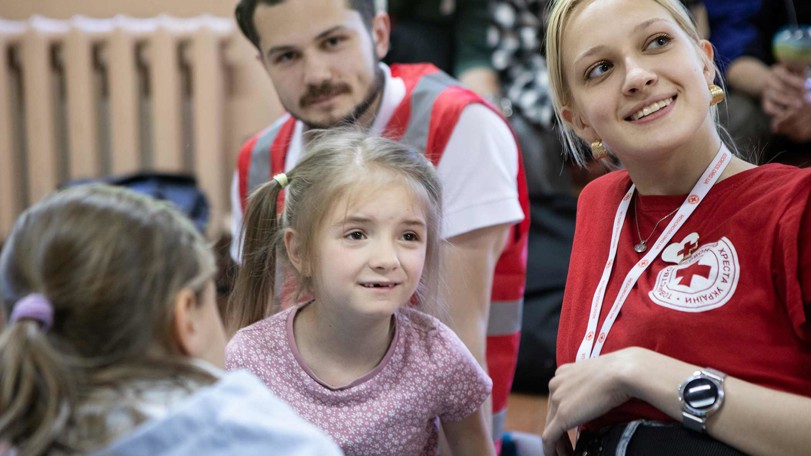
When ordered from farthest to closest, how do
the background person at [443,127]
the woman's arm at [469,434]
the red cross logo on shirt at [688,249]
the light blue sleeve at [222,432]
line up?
the background person at [443,127], the woman's arm at [469,434], the red cross logo on shirt at [688,249], the light blue sleeve at [222,432]

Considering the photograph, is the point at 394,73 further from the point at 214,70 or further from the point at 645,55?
the point at 214,70

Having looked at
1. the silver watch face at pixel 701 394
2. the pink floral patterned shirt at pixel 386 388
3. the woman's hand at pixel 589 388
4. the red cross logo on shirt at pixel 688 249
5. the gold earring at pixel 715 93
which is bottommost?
the pink floral patterned shirt at pixel 386 388

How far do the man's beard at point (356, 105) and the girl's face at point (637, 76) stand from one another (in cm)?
55

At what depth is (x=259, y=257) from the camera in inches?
57.4

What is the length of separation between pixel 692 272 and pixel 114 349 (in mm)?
660

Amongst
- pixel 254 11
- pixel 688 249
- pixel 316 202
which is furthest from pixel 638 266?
pixel 254 11

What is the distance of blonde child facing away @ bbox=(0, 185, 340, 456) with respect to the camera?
34.9 inches

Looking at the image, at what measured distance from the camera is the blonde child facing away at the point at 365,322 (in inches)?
51.3

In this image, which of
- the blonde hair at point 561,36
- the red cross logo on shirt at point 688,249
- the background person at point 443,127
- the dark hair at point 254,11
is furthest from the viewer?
the dark hair at point 254,11

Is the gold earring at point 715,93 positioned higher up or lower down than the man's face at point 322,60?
higher up

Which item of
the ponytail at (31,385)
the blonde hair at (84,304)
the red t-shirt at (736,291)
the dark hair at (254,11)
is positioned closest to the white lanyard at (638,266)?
the red t-shirt at (736,291)

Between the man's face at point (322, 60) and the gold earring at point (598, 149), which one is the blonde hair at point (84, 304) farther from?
the man's face at point (322, 60)

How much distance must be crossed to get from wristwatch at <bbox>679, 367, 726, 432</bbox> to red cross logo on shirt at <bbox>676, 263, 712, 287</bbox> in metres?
0.11

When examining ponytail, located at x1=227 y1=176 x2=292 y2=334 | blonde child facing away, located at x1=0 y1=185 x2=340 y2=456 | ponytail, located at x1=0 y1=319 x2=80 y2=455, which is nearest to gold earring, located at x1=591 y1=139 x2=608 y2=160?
ponytail, located at x1=227 y1=176 x2=292 y2=334
